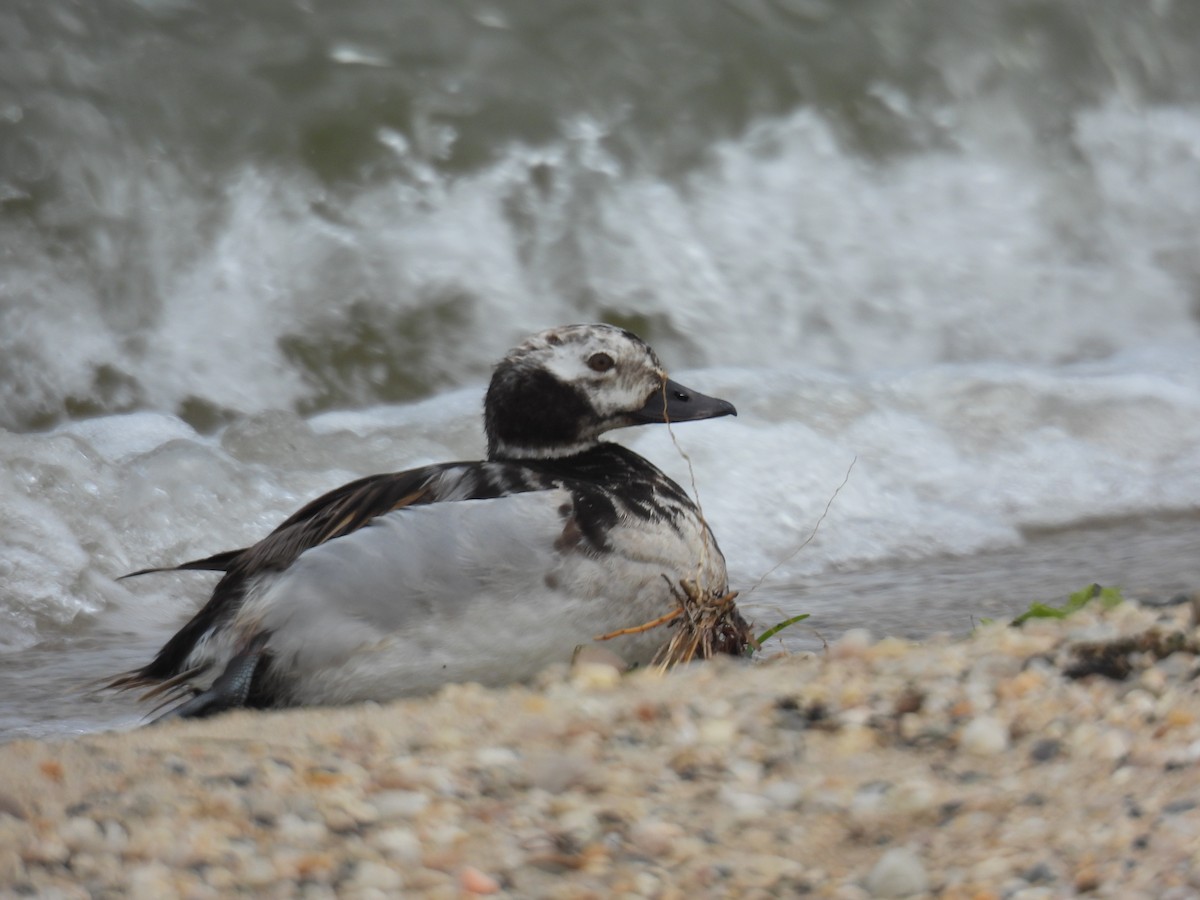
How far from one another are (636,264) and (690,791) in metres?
6.37

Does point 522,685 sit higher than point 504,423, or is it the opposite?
point 504,423

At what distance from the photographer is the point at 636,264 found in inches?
349

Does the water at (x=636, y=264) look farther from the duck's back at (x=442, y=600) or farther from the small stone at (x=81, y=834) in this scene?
the small stone at (x=81, y=834)

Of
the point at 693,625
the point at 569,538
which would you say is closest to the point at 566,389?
the point at 569,538

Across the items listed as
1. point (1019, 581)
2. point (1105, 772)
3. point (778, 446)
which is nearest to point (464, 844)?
point (1105, 772)

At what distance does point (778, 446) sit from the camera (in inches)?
268

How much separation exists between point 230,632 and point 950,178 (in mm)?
7202

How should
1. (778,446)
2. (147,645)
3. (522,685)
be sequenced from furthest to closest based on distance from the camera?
1. (778,446)
2. (147,645)
3. (522,685)

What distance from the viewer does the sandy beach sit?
2.30m

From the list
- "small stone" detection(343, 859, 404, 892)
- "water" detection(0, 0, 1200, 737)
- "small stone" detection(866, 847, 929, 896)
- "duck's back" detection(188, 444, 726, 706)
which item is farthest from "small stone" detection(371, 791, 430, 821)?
"water" detection(0, 0, 1200, 737)

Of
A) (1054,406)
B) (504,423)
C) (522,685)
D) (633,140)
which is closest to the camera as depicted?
(522,685)

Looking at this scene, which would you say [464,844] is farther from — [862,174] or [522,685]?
[862,174]

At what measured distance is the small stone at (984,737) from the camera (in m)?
2.74

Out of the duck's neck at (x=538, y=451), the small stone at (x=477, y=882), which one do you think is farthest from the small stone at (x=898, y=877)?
the duck's neck at (x=538, y=451)
